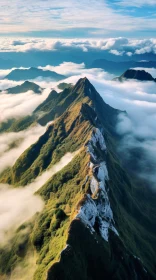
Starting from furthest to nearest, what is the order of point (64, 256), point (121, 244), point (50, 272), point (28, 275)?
point (121, 244), point (28, 275), point (64, 256), point (50, 272)

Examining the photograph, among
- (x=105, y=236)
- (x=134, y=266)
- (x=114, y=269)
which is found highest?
(x=105, y=236)

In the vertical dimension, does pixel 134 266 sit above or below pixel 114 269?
below

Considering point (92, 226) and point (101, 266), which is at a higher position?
point (92, 226)

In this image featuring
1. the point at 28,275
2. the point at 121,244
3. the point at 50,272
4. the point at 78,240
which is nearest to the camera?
the point at 50,272

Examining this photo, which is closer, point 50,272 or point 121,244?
point 50,272

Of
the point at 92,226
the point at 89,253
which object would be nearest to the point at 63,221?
the point at 92,226

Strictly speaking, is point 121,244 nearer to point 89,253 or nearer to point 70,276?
point 89,253

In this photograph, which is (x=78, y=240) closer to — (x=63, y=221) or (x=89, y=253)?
(x=89, y=253)

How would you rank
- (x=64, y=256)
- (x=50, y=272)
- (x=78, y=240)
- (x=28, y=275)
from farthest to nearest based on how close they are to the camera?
(x=28, y=275) → (x=78, y=240) → (x=64, y=256) → (x=50, y=272)

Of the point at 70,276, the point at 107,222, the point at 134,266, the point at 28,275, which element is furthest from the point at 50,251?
the point at 134,266
